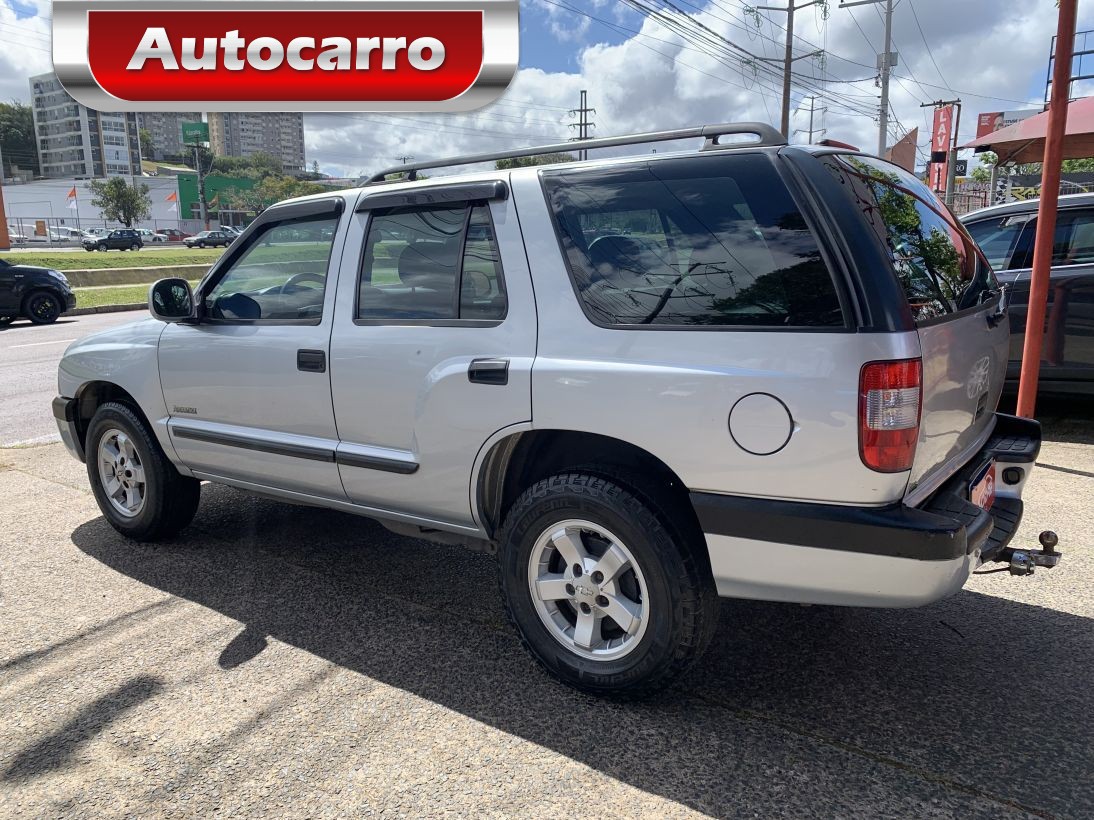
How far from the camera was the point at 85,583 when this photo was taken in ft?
12.8

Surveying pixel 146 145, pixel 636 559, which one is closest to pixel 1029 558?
pixel 636 559

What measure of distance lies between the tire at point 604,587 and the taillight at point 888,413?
2.12 feet

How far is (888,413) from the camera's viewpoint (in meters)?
2.33

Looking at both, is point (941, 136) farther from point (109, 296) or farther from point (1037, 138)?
point (109, 296)

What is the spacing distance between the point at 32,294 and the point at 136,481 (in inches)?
552

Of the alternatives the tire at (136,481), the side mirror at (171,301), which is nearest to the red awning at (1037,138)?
the side mirror at (171,301)

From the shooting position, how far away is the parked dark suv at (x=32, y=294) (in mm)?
15586

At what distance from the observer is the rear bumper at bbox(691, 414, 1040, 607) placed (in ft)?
7.64

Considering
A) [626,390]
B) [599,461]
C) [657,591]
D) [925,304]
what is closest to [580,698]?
[657,591]

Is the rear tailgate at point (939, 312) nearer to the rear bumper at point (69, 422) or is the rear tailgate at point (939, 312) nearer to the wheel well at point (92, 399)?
the wheel well at point (92, 399)

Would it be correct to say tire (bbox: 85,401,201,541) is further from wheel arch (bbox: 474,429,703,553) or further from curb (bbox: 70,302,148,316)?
curb (bbox: 70,302,148,316)

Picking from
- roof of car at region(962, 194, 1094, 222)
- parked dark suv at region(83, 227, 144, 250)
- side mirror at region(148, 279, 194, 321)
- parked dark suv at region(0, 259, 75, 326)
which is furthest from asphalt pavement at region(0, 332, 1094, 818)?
parked dark suv at region(83, 227, 144, 250)

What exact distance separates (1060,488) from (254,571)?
4645mm

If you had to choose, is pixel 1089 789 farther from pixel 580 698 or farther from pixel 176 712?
pixel 176 712
